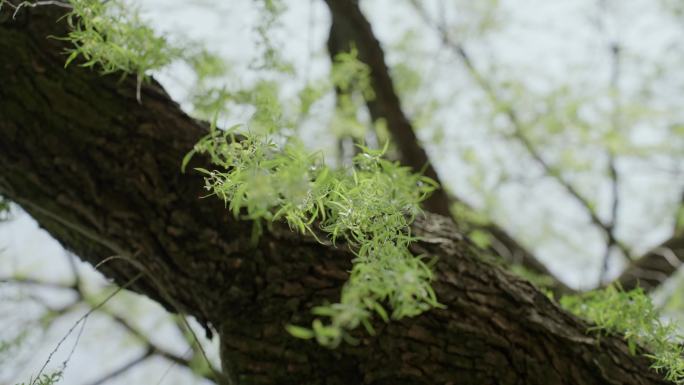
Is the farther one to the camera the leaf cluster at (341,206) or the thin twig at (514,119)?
the thin twig at (514,119)

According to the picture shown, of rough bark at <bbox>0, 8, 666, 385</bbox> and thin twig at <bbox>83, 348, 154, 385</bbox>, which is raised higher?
rough bark at <bbox>0, 8, 666, 385</bbox>

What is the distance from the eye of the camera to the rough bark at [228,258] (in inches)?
45.8

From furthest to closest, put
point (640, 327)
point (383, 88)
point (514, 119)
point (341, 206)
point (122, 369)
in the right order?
1. point (514, 119)
2. point (122, 369)
3. point (383, 88)
4. point (640, 327)
5. point (341, 206)

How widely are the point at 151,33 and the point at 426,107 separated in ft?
6.77

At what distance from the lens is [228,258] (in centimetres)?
121

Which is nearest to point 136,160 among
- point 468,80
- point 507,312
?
point 507,312

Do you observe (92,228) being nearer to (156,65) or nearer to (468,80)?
(156,65)

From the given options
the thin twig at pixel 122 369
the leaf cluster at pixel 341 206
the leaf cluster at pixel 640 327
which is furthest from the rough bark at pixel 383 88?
the thin twig at pixel 122 369

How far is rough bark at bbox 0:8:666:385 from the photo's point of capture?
1.16 meters

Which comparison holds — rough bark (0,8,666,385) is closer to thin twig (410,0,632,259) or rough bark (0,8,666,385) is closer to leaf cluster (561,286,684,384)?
leaf cluster (561,286,684,384)

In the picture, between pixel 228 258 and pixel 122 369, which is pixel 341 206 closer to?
pixel 228 258

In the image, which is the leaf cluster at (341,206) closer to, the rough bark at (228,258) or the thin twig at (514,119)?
the rough bark at (228,258)

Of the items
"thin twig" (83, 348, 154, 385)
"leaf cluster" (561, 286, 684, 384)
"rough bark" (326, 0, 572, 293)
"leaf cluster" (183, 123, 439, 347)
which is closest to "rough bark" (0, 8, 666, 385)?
"leaf cluster" (561, 286, 684, 384)

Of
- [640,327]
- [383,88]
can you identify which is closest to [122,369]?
[383,88]
